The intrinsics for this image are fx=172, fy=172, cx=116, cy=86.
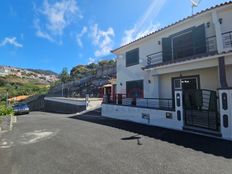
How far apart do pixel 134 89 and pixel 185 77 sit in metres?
5.09

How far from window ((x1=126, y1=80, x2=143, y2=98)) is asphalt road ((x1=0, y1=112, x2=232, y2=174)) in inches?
287

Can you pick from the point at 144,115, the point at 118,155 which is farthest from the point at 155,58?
the point at 118,155

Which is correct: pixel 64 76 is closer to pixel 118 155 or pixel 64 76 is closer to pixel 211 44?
pixel 211 44

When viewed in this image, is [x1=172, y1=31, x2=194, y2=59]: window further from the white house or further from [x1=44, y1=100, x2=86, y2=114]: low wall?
[x1=44, y1=100, x2=86, y2=114]: low wall

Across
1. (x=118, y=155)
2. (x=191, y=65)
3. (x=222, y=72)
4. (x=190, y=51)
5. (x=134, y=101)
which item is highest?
(x=190, y=51)

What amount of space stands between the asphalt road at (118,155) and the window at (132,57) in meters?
9.01

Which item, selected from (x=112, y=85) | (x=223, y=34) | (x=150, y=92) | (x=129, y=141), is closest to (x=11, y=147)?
(x=129, y=141)

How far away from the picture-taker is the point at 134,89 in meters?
16.0

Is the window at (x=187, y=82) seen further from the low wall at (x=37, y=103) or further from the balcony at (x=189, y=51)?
the low wall at (x=37, y=103)

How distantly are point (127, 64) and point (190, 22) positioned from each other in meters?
6.94

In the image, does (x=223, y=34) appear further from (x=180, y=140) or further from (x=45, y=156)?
(x=45, y=156)

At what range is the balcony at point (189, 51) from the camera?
993 centimetres

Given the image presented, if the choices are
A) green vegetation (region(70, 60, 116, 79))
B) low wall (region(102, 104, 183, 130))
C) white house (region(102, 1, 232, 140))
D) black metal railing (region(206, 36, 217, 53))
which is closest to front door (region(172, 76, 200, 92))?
white house (region(102, 1, 232, 140))

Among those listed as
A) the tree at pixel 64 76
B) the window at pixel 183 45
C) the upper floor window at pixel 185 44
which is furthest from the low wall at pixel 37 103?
the window at pixel 183 45
